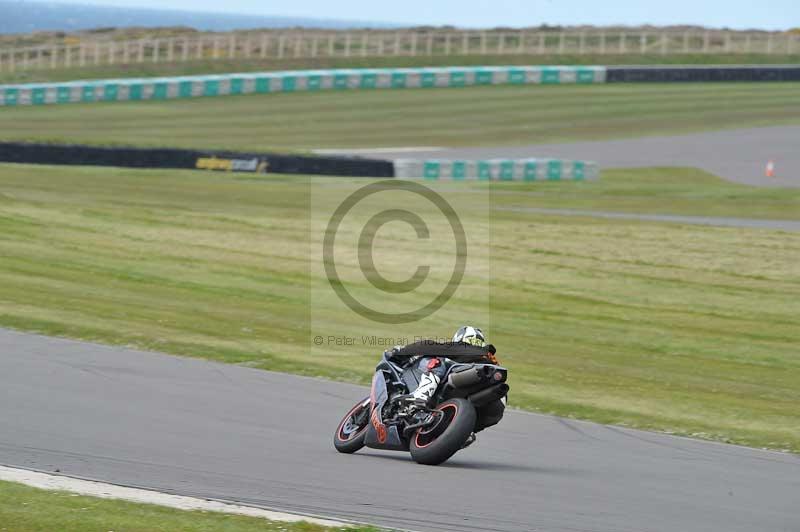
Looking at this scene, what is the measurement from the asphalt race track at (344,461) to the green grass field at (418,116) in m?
30.4

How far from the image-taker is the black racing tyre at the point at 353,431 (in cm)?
1026

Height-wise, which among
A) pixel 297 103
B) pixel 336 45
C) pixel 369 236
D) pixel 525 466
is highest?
pixel 336 45

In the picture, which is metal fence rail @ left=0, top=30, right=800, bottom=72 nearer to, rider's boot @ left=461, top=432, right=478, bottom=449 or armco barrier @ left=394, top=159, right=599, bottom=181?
armco barrier @ left=394, top=159, right=599, bottom=181

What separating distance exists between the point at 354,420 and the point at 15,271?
40.0 ft

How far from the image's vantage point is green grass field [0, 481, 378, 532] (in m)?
7.42

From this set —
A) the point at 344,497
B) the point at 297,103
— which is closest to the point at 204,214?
the point at 344,497

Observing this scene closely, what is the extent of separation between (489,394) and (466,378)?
256mm

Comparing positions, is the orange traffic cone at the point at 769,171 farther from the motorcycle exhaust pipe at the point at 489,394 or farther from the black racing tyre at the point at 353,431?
the motorcycle exhaust pipe at the point at 489,394

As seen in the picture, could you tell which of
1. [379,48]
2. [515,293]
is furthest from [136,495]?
[379,48]

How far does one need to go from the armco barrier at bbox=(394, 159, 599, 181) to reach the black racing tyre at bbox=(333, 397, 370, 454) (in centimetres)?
2673

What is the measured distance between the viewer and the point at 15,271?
20.6 metres

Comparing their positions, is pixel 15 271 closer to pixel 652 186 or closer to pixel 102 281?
pixel 102 281

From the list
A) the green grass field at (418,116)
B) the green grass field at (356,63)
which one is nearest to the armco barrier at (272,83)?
the green grass field at (418,116)

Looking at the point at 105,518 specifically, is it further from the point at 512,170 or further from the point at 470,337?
the point at 512,170
